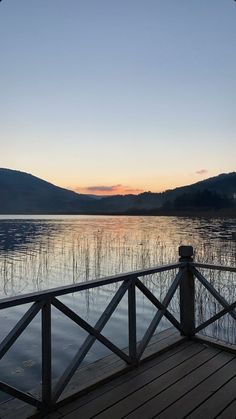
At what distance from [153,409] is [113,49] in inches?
447

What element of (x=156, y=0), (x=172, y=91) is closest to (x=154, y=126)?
(x=172, y=91)

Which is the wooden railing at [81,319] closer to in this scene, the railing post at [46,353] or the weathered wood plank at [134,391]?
the railing post at [46,353]

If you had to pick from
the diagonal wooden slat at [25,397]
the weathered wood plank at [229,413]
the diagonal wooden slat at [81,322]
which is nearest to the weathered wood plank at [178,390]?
the weathered wood plank at [229,413]

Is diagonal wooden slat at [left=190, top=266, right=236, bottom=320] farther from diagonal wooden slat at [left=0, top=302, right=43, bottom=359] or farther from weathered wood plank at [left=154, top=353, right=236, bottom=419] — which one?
diagonal wooden slat at [left=0, top=302, right=43, bottom=359]

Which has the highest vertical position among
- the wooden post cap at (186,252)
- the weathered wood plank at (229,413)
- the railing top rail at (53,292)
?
the wooden post cap at (186,252)

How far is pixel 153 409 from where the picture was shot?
299 cm

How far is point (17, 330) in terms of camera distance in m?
2.77

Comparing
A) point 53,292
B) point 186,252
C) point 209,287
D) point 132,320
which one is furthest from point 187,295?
point 53,292

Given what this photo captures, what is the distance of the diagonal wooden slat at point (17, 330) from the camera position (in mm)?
2654

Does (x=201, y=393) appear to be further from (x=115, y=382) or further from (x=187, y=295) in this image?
(x=187, y=295)

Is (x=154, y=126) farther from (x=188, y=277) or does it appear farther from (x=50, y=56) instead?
(x=188, y=277)

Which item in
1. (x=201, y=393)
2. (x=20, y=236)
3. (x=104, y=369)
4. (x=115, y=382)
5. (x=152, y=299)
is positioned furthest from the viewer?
(x=20, y=236)

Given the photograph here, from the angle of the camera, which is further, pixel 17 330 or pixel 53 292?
pixel 53 292

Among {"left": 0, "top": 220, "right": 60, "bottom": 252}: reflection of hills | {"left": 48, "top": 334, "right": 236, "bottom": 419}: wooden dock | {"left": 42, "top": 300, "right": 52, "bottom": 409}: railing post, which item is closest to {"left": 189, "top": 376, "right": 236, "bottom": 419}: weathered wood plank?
{"left": 48, "top": 334, "right": 236, "bottom": 419}: wooden dock
